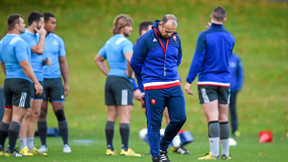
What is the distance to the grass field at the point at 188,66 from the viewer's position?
12.4 meters

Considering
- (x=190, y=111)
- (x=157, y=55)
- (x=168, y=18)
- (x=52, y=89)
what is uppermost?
(x=168, y=18)

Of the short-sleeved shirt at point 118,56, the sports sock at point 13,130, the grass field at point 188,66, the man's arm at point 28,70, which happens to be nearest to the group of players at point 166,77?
the short-sleeved shirt at point 118,56

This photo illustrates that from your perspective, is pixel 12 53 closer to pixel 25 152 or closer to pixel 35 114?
pixel 35 114

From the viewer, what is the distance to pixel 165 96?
26.1ft

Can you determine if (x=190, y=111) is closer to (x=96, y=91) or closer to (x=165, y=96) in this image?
(x=96, y=91)

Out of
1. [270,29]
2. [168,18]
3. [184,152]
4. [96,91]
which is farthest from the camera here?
[270,29]

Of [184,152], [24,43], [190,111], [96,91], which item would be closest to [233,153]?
[184,152]

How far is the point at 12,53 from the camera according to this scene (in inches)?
372

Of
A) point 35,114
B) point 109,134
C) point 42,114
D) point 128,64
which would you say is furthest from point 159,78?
point 42,114

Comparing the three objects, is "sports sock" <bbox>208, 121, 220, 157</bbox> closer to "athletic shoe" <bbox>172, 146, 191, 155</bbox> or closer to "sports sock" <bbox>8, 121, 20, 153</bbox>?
"athletic shoe" <bbox>172, 146, 191, 155</bbox>

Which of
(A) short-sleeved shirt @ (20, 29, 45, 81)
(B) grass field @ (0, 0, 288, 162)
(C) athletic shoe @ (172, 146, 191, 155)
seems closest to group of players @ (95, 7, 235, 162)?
(B) grass field @ (0, 0, 288, 162)

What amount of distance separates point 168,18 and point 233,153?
4036 mm

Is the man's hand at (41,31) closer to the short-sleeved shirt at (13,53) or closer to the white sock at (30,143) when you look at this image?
the short-sleeved shirt at (13,53)

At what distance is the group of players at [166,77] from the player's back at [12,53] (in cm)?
170
